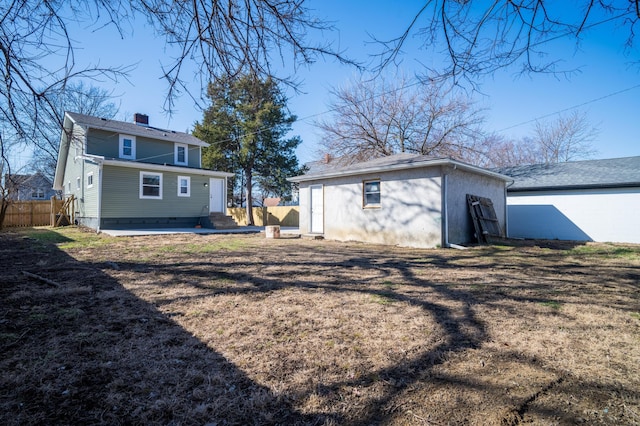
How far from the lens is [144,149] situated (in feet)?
54.9

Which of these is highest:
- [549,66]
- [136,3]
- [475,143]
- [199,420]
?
[475,143]

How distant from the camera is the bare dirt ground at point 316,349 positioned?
1.87 m

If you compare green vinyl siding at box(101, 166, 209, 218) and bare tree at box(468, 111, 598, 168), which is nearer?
green vinyl siding at box(101, 166, 209, 218)

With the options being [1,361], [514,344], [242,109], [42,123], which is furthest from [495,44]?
[242,109]

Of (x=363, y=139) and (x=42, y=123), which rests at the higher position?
(x=363, y=139)

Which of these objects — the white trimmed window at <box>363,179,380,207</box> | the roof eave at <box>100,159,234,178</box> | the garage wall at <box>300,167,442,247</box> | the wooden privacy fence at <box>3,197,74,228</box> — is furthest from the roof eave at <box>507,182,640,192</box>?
the wooden privacy fence at <box>3,197,74,228</box>

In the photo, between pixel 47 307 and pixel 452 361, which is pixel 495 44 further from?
pixel 47 307

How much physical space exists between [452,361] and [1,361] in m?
3.38

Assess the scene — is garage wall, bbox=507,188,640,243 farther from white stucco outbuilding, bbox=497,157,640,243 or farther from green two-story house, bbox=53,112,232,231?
green two-story house, bbox=53,112,232,231

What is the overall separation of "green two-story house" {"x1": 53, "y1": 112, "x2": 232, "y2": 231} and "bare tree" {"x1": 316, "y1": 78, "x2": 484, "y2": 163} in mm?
7976

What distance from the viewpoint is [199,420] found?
178 cm

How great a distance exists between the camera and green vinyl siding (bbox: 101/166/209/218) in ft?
46.7

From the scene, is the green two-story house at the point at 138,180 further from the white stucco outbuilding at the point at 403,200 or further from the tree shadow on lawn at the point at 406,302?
the tree shadow on lawn at the point at 406,302

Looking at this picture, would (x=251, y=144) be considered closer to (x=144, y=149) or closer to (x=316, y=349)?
(x=144, y=149)
